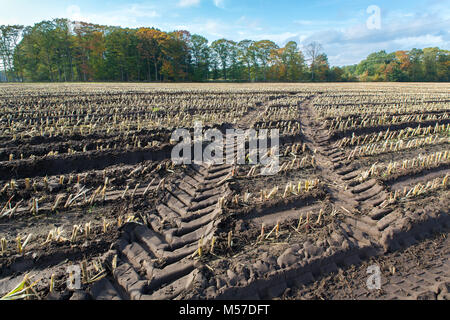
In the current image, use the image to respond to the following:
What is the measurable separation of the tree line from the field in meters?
44.5

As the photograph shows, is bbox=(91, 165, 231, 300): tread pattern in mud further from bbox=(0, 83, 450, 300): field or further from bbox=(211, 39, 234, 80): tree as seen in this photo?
Result: bbox=(211, 39, 234, 80): tree

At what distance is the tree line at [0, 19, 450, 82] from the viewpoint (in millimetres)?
45469

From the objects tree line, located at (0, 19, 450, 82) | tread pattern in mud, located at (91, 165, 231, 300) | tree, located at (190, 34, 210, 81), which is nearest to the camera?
tread pattern in mud, located at (91, 165, 231, 300)

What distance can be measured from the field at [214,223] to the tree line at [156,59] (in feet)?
146

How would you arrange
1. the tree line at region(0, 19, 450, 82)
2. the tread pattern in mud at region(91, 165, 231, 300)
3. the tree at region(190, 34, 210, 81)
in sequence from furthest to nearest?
the tree at region(190, 34, 210, 81), the tree line at region(0, 19, 450, 82), the tread pattern in mud at region(91, 165, 231, 300)

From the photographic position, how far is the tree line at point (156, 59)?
45.5 m

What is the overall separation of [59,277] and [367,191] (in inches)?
194

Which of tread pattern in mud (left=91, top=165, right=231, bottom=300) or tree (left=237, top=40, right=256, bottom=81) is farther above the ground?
tree (left=237, top=40, right=256, bottom=81)

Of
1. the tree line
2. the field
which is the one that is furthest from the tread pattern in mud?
the tree line

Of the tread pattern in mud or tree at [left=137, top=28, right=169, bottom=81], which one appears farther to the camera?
tree at [left=137, top=28, right=169, bottom=81]

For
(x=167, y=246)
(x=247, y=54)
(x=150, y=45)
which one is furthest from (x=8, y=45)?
(x=167, y=246)

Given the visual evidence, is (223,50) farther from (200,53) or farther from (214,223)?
(214,223)

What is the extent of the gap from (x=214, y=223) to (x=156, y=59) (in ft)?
167
